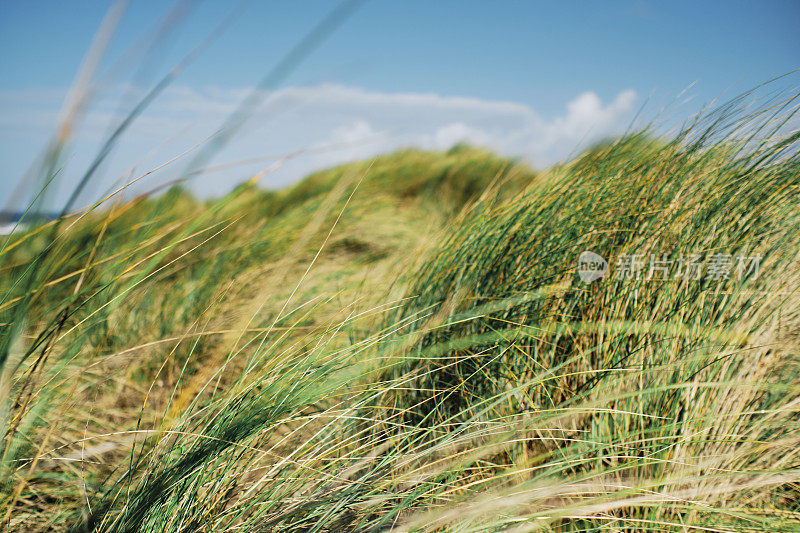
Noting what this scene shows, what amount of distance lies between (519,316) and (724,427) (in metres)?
0.48

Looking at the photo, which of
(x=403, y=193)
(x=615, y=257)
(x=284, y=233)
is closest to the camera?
(x=615, y=257)

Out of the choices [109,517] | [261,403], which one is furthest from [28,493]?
[261,403]

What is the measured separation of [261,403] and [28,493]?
528 mm

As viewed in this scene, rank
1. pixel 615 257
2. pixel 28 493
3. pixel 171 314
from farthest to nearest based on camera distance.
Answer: pixel 171 314, pixel 615 257, pixel 28 493

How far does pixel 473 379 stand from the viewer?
3.56ft

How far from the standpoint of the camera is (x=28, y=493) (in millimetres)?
850

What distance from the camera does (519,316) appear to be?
112 centimetres

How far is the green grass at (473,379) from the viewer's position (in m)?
0.70

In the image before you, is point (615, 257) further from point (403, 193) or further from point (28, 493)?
point (403, 193)

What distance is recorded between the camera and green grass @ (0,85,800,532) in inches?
27.7

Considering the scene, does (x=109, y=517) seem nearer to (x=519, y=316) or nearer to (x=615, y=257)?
(x=519, y=316)

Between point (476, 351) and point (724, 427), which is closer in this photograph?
point (724, 427)

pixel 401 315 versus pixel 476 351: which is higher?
pixel 401 315

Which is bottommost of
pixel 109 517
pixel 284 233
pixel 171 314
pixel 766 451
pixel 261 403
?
pixel 766 451
